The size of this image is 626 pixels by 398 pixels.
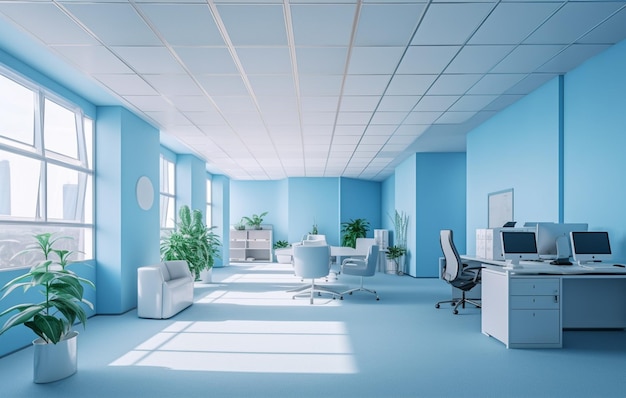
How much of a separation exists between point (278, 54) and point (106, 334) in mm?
3527

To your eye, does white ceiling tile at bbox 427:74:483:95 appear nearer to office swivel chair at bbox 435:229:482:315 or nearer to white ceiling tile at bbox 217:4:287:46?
office swivel chair at bbox 435:229:482:315

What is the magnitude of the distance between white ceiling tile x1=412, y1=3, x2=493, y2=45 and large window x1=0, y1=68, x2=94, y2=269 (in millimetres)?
3894

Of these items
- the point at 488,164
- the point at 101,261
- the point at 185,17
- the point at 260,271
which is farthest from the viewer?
the point at 260,271

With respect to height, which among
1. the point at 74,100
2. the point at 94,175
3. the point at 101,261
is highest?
the point at 74,100

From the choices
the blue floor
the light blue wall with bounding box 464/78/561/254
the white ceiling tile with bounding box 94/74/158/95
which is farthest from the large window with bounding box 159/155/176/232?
the light blue wall with bounding box 464/78/561/254

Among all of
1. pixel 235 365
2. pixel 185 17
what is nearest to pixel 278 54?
pixel 185 17

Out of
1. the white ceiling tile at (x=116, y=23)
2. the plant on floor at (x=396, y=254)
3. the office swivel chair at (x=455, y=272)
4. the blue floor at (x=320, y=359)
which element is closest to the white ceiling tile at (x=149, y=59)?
the white ceiling tile at (x=116, y=23)

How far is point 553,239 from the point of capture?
4.73 meters

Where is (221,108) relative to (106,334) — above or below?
above

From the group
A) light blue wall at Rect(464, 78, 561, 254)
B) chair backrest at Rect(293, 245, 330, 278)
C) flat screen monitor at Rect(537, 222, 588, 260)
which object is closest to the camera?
flat screen monitor at Rect(537, 222, 588, 260)

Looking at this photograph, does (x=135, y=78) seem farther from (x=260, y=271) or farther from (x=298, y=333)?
(x=260, y=271)

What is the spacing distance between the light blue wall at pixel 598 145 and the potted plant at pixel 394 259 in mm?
6008

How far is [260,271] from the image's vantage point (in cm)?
1149

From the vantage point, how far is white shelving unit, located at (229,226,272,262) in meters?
14.6
